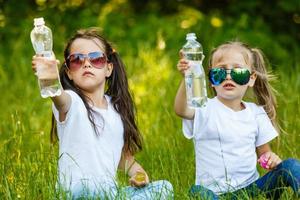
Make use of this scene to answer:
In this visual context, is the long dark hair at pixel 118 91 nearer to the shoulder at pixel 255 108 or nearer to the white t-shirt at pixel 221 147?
the white t-shirt at pixel 221 147

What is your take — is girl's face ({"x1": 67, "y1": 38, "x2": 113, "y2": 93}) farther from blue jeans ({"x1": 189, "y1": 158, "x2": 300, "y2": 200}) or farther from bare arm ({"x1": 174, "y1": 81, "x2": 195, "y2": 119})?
blue jeans ({"x1": 189, "y1": 158, "x2": 300, "y2": 200})

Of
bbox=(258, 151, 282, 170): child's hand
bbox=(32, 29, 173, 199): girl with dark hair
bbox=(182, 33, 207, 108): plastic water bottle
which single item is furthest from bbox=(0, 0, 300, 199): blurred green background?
bbox=(182, 33, 207, 108): plastic water bottle

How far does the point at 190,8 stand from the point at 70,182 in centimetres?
571

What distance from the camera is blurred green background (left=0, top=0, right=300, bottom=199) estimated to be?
523 cm

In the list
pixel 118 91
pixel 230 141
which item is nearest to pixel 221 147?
pixel 230 141

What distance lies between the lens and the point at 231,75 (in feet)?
15.9

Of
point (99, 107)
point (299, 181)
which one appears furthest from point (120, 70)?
point (299, 181)

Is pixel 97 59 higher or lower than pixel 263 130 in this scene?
higher

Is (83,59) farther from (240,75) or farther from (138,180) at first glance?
(240,75)

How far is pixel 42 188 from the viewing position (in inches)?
181

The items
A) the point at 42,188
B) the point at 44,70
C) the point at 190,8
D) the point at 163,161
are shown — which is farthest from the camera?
the point at 190,8

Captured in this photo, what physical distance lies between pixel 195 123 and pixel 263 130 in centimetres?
39

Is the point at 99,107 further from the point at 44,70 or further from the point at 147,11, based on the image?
the point at 147,11

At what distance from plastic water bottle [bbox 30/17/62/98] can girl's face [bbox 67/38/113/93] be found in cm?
30
